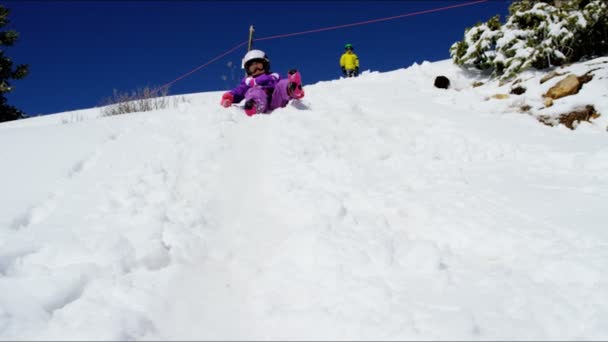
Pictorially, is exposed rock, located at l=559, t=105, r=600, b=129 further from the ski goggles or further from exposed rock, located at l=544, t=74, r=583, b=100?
the ski goggles

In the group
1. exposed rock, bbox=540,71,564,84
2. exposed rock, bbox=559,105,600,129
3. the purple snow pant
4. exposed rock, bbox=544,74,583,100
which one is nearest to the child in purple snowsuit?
the purple snow pant

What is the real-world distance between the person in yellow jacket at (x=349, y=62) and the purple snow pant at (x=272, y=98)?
7658 millimetres

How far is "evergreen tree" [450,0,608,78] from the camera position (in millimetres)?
5098

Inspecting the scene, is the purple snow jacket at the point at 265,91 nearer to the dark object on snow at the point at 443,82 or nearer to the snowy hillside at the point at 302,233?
→ the snowy hillside at the point at 302,233

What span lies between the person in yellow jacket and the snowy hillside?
8.59 meters

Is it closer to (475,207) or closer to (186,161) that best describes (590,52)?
(475,207)

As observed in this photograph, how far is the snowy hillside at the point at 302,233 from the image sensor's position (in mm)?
1297

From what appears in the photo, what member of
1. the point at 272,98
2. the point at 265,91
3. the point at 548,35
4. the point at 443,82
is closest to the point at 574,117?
the point at 548,35

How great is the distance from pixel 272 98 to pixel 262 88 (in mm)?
177

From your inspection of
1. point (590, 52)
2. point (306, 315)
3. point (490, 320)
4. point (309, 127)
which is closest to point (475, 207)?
point (490, 320)

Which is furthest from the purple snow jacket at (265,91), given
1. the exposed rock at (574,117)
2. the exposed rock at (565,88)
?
the exposed rock at (565,88)

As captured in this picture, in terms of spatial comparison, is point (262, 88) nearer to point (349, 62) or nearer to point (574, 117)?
point (574, 117)

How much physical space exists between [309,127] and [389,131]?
81cm

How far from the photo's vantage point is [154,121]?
151 inches
